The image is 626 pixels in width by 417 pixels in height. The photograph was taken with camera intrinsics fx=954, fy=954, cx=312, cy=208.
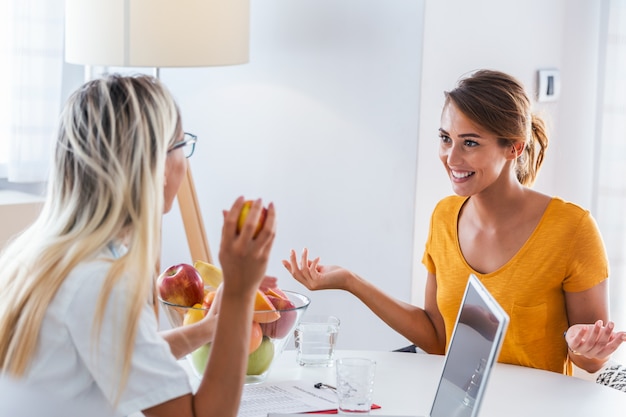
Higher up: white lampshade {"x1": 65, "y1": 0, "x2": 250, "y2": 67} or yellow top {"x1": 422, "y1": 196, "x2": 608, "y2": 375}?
white lampshade {"x1": 65, "y1": 0, "x2": 250, "y2": 67}

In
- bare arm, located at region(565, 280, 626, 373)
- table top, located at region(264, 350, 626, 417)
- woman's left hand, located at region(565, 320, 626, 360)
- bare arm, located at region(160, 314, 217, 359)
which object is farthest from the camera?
bare arm, located at region(565, 280, 626, 373)

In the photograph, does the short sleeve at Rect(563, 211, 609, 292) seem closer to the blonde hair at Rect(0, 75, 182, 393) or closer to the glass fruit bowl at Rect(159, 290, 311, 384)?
the glass fruit bowl at Rect(159, 290, 311, 384)

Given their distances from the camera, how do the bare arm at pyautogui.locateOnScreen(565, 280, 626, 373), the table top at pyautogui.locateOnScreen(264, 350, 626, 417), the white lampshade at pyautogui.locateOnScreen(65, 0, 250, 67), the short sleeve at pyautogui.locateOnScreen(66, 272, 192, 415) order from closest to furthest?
the short sleeve at pyautogui.locateOnScreen(66, 272, 192, 415) → the table top at pyautogui.locateOnScreen(264, 350, 626, 417) → the bare arm at pyautogui.locateOnScreen(565, 280, 626, 373) → the white lampshade at pyautogui.locateOnScreen(65, 0, 250, 67)

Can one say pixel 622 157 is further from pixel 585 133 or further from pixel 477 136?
pixel 477 136

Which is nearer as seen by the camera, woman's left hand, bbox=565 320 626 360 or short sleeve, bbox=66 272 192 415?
short sleeve, bbox=66 272 192 415

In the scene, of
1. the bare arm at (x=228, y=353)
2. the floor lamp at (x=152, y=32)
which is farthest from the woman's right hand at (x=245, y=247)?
the floor lamp at (x=152, y=32)

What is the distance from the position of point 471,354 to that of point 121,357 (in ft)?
1.61

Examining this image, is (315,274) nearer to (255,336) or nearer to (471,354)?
(255,336)

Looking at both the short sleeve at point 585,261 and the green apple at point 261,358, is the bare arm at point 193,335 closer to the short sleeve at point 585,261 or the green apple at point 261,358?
the green apple at point 261,358

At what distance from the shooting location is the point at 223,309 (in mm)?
1228

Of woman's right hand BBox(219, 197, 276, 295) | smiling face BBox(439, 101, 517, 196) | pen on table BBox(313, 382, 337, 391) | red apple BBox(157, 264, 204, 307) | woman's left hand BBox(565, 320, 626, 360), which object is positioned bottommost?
pen on table BBox(313, 382, 337, 391)

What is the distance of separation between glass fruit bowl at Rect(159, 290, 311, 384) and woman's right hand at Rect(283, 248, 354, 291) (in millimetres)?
279

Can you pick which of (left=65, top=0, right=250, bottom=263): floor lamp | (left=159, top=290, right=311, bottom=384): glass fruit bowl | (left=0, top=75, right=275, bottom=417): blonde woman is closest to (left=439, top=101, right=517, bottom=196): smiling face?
(left=159, top=290, right=311, bottom=384): glass fruit bowl

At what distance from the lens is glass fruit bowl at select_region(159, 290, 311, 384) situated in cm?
154
